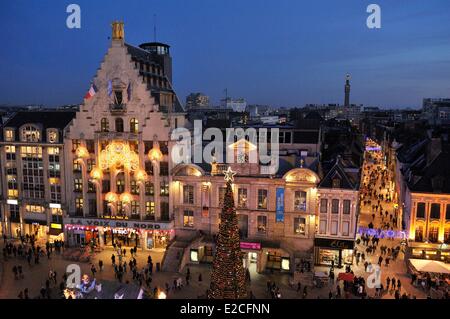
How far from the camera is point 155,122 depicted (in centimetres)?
4897

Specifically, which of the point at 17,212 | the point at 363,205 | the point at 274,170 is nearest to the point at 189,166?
the point at 274,170

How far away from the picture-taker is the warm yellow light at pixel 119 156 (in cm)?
4947

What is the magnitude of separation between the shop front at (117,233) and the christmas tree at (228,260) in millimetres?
22306

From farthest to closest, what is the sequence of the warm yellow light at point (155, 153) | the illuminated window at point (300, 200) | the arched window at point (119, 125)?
the arched window at point (119, 125) < the warm yellow light at point (155, 153) < the illuminated window at point (300, 200)

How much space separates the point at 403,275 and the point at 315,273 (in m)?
9.21

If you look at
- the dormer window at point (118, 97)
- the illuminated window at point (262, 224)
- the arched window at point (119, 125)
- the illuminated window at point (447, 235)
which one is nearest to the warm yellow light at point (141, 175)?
the arched window at point (119, 125)

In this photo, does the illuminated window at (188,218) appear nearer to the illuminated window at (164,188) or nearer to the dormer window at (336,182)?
the illuminated window at (164,188)

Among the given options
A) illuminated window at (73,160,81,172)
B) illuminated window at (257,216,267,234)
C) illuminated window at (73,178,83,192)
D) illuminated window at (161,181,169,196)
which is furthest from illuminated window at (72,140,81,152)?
illuminated window at (257,216,267,234)

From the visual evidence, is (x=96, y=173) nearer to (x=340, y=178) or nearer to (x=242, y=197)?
(x=242, y=197)

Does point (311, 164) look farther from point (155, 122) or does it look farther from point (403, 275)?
point (155, 122)

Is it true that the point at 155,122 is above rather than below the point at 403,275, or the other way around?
above

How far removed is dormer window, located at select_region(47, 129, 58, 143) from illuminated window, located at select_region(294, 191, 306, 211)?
30.6m

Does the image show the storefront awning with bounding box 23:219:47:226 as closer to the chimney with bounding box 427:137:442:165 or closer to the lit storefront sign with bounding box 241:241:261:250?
the lit storefront sign with bounding box 241:241:261:250

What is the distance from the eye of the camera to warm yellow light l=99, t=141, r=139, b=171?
4947 cm
